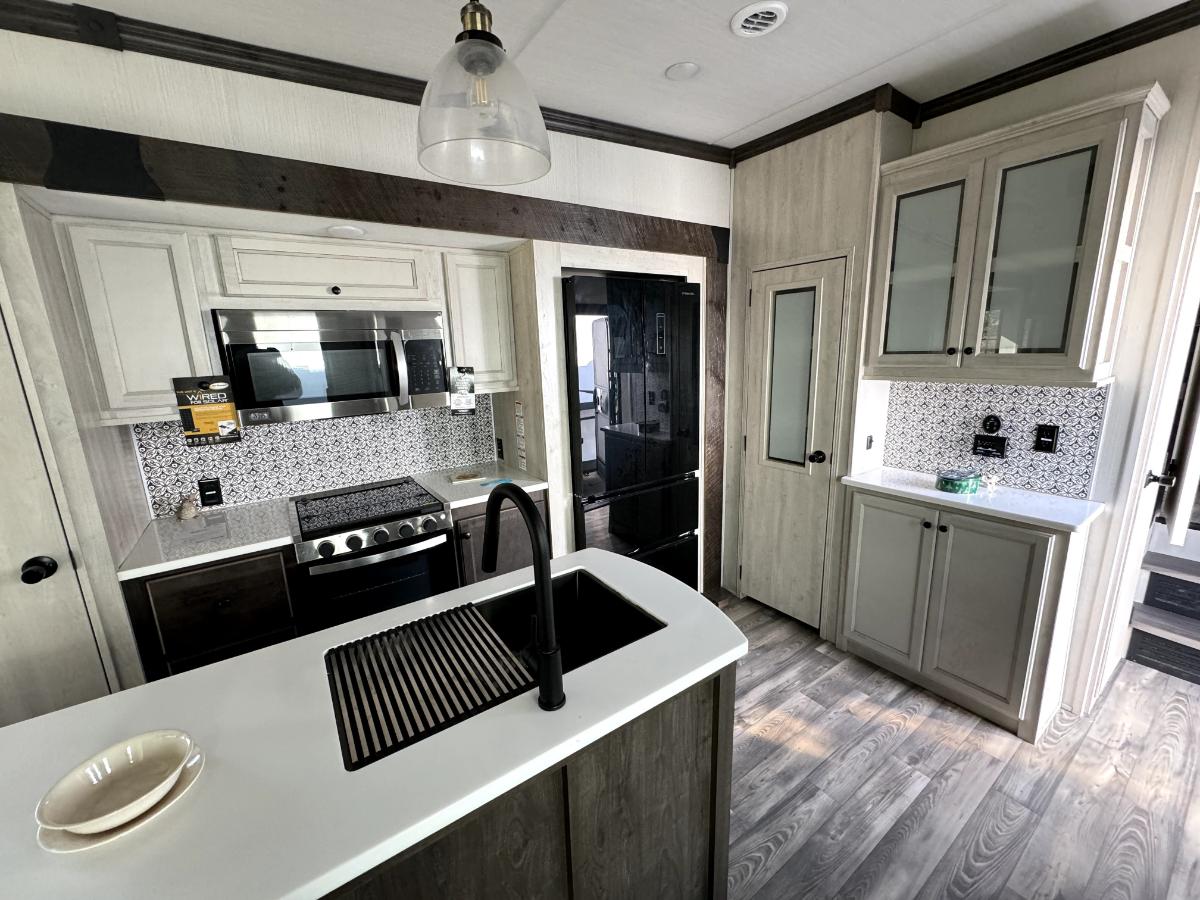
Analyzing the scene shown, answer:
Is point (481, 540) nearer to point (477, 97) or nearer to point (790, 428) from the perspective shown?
point (790, 428)

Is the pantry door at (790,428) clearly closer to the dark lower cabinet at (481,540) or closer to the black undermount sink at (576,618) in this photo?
the dark lower cabinet at (481,540)

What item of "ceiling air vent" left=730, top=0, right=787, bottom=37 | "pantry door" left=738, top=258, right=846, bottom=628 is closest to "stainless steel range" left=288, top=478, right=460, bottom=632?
"pantry door" left=738, top=258, right=846, bottom=628

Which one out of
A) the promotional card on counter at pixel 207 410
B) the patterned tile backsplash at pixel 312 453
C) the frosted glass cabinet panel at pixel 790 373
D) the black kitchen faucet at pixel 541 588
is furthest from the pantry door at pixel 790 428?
the promotional card on counter at pixel 207 410

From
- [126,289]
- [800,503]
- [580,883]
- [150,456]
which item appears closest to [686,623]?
[580,883]

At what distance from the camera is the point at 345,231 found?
2.00 metres

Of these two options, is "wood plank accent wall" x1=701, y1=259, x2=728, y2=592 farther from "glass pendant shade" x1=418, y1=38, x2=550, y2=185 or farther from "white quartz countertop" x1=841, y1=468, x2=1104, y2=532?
"glass pendant shade" x1=418, y1=38, x2=550, y2=185

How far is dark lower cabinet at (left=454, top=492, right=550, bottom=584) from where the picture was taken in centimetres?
232

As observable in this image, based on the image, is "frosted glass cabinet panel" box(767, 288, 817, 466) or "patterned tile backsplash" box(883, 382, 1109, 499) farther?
"frosted glass cabinet panel" box(767, 288, 817, 466)

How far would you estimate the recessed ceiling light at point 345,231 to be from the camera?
1.96 metres

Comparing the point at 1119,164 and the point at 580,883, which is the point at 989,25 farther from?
the point at 580,883

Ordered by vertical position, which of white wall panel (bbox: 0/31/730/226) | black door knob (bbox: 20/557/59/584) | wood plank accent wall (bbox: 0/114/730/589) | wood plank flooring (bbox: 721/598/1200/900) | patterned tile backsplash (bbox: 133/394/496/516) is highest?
white wall panel (bbox: 0/31/730/226)

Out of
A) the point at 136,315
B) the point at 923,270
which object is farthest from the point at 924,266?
the point at 136,315

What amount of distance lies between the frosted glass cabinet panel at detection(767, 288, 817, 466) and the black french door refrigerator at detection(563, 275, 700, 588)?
1.42 feet

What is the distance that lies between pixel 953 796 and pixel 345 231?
3.14 meters
